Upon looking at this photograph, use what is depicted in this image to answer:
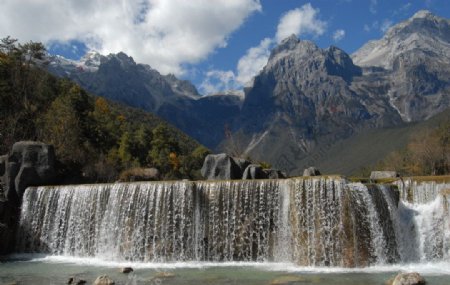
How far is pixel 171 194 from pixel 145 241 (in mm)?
2757

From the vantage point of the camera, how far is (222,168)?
38438 millimetres

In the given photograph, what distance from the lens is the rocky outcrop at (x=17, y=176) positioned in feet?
101

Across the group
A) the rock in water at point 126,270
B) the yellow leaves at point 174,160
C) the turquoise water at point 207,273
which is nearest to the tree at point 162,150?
the yellow leaves at point 174,160

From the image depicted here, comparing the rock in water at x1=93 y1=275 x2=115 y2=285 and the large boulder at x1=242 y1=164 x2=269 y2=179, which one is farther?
the large boulder at x1=242 y1=164 x2=269 y2=179

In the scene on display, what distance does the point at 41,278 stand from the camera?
21.5 meters

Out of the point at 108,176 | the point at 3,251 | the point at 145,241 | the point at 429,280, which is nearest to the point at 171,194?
the point at 145,241

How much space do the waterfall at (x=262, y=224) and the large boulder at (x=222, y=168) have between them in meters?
11.0

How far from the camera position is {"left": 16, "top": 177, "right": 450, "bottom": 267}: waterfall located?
24094mm

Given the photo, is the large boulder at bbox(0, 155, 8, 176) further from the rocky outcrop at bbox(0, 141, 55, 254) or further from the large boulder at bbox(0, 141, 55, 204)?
the large boulder at bbox(0, 141, 55, 204)

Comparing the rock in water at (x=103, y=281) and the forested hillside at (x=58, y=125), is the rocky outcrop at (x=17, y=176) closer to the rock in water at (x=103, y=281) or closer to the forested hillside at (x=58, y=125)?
the forested hillside at (x=58, y=125)

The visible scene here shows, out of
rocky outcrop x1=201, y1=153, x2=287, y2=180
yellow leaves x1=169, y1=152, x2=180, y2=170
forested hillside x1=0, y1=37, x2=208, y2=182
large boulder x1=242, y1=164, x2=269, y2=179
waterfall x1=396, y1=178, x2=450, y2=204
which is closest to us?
waterfall x1=396, y1=178, x2=450, y2=204

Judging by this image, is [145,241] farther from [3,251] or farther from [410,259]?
[410,259]

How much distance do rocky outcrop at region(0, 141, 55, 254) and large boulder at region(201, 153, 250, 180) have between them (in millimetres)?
11239

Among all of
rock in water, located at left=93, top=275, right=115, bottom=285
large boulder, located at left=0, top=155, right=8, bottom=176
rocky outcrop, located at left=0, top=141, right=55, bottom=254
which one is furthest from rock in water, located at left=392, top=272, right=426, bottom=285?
large boulder, located at left=0, top=155, right=8, bottom=176
